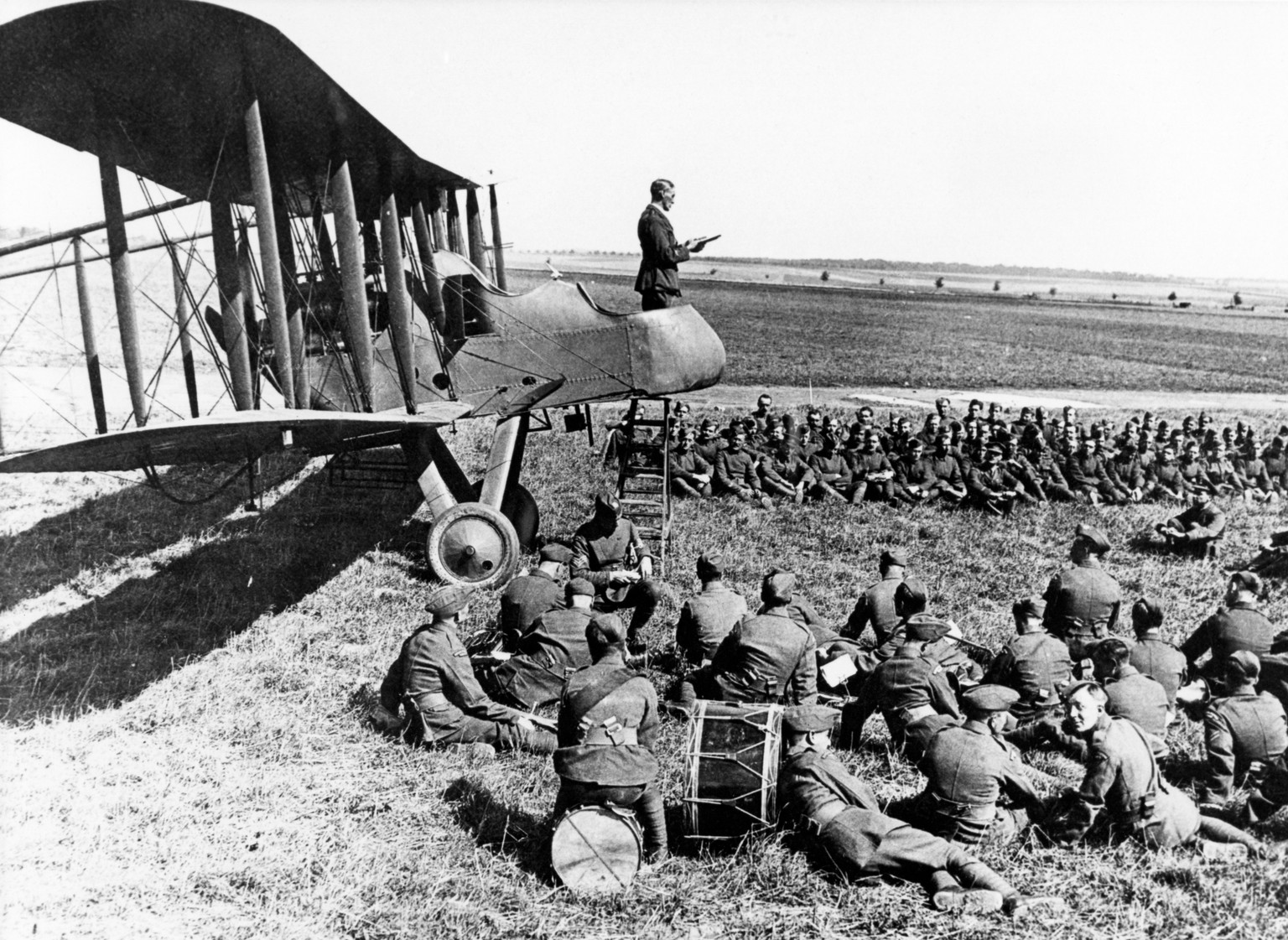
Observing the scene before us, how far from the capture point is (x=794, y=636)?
6.02 m

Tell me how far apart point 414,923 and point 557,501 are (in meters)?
9.15

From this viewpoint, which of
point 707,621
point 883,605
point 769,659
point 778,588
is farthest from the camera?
point 883,605

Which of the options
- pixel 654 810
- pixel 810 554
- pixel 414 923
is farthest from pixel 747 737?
pixel 810 554

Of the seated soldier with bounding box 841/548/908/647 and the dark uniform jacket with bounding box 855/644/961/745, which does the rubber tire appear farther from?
the dark uniform jacket with bounding box 855/644/961/745

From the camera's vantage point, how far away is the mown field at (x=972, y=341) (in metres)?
34.2

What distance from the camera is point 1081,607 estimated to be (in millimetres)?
7543

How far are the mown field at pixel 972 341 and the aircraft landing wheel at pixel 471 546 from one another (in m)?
23.2

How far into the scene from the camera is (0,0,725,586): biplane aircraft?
6.60 meters

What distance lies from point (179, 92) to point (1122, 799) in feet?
29.1

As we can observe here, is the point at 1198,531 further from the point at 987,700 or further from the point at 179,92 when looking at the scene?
the point at 179,92

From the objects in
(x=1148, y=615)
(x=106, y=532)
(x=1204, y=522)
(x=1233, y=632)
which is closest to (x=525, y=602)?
(x=1148, y=615)

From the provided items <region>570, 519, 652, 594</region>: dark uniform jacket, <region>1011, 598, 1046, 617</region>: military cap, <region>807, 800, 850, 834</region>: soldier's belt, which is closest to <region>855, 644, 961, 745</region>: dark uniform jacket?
<region>1011, 598, 1046, 617</region>: military cap

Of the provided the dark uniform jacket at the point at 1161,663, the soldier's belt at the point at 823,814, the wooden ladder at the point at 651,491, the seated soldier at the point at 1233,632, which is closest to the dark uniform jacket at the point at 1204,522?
the seated soldier at the point at 1233,632

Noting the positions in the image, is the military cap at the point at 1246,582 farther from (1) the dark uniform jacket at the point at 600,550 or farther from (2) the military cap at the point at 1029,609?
(1) the dark uniform jacket at the point at 600,550
